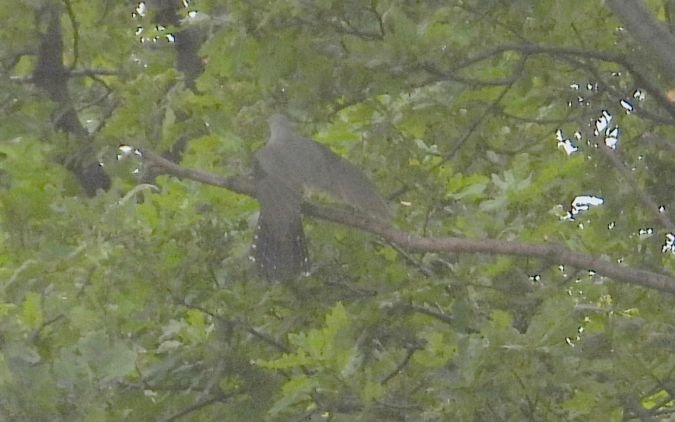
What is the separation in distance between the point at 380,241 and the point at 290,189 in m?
0.49

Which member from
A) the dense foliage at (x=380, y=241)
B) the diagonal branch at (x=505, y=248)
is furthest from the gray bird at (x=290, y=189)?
the diagonal branch at (x=505, y=248)

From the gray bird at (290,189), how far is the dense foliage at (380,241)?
94mm

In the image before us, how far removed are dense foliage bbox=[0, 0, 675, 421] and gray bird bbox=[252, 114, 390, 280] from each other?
0.31 feet

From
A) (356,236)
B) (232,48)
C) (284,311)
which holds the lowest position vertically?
(284,311)

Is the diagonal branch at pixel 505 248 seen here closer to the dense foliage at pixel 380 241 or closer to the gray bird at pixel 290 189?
the dense foliage at pixel 380 241

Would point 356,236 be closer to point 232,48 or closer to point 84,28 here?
point 232,48

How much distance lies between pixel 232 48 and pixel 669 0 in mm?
1561

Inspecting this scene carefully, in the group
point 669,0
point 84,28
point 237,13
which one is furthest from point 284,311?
point 84,28

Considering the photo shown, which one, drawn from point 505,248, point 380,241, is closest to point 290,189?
point 380,241

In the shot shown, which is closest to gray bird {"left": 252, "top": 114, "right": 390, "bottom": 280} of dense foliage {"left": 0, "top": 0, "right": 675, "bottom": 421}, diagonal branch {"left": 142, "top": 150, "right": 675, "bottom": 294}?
dense foliage {"left": 0, "top": 0, "right": 675, "bottom": 421}

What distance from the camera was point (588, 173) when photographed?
444 centimetres

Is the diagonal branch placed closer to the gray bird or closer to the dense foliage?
Answer: the dense foliage

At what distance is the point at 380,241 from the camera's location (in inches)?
178

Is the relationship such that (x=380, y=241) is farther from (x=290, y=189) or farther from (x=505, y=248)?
(x=505, y=248)
